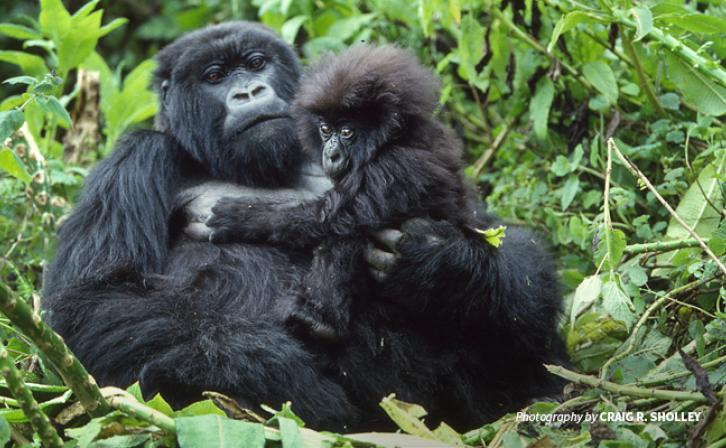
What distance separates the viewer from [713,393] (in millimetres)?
2615

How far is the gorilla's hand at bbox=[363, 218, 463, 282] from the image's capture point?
3.21 m

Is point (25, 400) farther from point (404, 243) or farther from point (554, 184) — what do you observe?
point (554, 184)

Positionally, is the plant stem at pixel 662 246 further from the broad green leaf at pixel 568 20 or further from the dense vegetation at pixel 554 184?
the broad green leaf at pixel 568 20

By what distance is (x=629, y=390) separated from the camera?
277 cm

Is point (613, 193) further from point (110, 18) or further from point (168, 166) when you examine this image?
point (110, 18)

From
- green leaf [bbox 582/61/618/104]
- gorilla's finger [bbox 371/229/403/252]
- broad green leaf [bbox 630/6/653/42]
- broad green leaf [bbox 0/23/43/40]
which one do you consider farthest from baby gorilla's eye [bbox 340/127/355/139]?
broad green leaf [bbox 0/23/43/40]

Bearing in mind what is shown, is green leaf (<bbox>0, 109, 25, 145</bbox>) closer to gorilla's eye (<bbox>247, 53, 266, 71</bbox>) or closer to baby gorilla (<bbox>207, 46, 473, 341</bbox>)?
baby gorilla (<bbox>207, 46, 473, 341</bbox>)

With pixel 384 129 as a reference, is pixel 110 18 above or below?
below

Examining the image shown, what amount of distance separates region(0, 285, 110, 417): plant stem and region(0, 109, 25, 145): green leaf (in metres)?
0.50

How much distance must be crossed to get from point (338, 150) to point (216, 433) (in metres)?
1.16

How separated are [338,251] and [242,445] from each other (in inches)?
37.4

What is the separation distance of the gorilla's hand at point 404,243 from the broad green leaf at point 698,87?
1.04 metres

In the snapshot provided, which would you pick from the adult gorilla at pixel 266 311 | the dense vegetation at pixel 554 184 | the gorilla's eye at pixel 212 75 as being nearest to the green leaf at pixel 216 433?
the dense vegetation at pixel 554 184

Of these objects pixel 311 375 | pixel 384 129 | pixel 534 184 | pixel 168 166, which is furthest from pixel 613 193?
pixel 168 166
